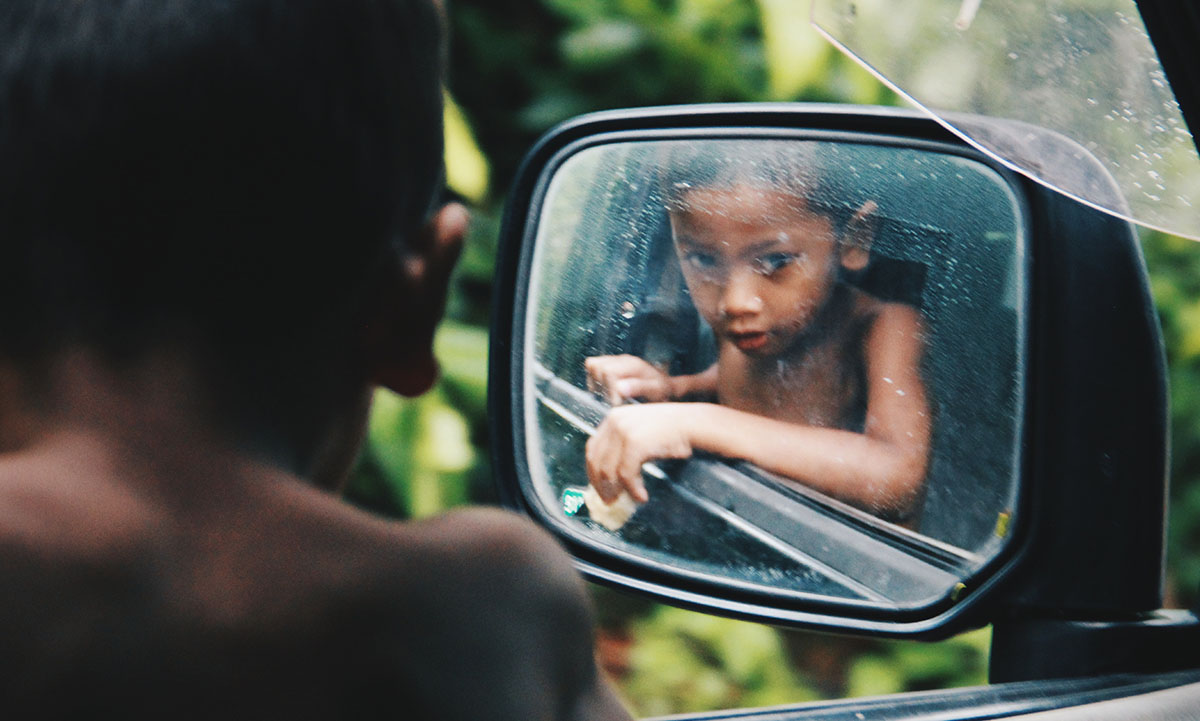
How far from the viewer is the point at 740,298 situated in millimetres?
1476

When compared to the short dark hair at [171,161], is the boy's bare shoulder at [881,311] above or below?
below

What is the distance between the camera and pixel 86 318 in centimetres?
81

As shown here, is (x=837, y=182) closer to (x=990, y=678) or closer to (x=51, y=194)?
(x=990, y=678)

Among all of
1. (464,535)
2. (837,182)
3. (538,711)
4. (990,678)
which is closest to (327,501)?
(464,535)

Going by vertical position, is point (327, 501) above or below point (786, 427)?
above

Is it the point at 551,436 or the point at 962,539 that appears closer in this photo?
the point at 962,539

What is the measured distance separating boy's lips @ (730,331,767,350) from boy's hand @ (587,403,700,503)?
103 millimetres

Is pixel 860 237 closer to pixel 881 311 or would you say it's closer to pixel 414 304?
pixel 881 311

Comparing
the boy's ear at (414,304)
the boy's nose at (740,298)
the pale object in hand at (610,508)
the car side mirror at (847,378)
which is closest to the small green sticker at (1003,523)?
the car side mirror at (847,378)

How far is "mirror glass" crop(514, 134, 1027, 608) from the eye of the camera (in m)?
1.40

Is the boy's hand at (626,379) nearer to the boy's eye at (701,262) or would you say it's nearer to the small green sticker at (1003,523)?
the boy's eye at (701,262)

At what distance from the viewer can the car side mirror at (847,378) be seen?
1.34 m

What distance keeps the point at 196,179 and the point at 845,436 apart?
0.87 meters

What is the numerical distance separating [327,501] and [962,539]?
87cm
